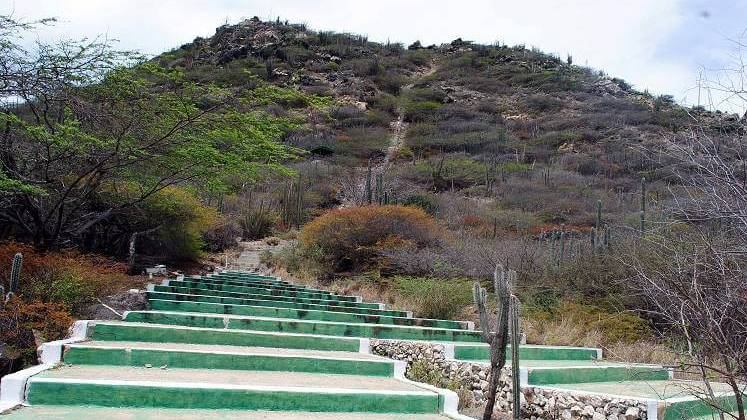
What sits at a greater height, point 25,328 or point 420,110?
point 420,110

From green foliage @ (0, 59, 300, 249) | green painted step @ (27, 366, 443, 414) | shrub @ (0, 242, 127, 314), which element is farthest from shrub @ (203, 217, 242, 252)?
green painted step @ (27, 366, 443, 414)

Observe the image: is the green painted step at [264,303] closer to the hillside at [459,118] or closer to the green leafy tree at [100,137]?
the green leafy tree at [100,137]

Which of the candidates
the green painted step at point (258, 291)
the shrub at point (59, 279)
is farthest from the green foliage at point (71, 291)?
the green painted step at point (258, 291)

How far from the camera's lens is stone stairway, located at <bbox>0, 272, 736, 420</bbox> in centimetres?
489

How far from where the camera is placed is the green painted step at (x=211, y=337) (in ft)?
25.0

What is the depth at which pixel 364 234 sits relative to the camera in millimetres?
19203

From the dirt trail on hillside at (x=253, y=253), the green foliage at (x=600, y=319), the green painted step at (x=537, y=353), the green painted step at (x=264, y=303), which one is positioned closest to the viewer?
the green painted step at (x=537, y=353)

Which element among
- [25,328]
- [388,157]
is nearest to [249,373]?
[25,328]

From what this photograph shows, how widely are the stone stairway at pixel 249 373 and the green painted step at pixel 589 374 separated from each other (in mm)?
17

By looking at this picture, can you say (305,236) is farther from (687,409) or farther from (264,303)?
(687,409)

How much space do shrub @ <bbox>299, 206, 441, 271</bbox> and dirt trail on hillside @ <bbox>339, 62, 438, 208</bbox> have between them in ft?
21.8

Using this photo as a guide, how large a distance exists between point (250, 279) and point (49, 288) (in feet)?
24.9

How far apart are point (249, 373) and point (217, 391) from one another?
1.42 m

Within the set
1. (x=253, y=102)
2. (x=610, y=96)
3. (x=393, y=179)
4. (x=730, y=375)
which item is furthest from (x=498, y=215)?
(x=610, y=96)
